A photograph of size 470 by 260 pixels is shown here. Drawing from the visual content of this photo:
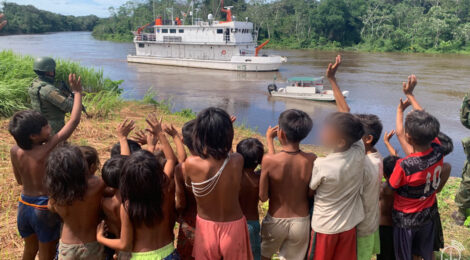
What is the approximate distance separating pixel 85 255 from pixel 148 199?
1.89 ft

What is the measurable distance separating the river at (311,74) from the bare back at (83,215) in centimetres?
677

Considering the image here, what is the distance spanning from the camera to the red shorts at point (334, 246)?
218 centimetres

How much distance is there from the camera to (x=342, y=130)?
2062 mm

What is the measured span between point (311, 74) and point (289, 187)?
2024cm

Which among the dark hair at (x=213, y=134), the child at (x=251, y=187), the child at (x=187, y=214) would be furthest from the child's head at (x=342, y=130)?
the child at (x=187, y=214)

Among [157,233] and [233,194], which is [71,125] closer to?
[157,233]

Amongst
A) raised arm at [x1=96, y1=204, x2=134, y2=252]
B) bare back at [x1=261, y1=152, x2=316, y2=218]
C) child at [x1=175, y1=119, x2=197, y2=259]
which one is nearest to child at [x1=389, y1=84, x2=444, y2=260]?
bare back at [x1=261, y1=152, x2=316, y2=218]

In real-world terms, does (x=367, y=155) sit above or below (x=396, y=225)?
above

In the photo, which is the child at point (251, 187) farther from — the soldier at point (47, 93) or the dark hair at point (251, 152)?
the soldier at point (47, 93)

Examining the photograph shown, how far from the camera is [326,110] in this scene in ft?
44.0

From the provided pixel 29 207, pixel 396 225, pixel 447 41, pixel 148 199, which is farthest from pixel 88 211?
pixel 447 41

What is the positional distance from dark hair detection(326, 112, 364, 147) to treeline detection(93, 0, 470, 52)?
31.1 m

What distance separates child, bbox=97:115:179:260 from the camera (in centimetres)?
186

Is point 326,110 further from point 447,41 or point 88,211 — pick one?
point 447,41
